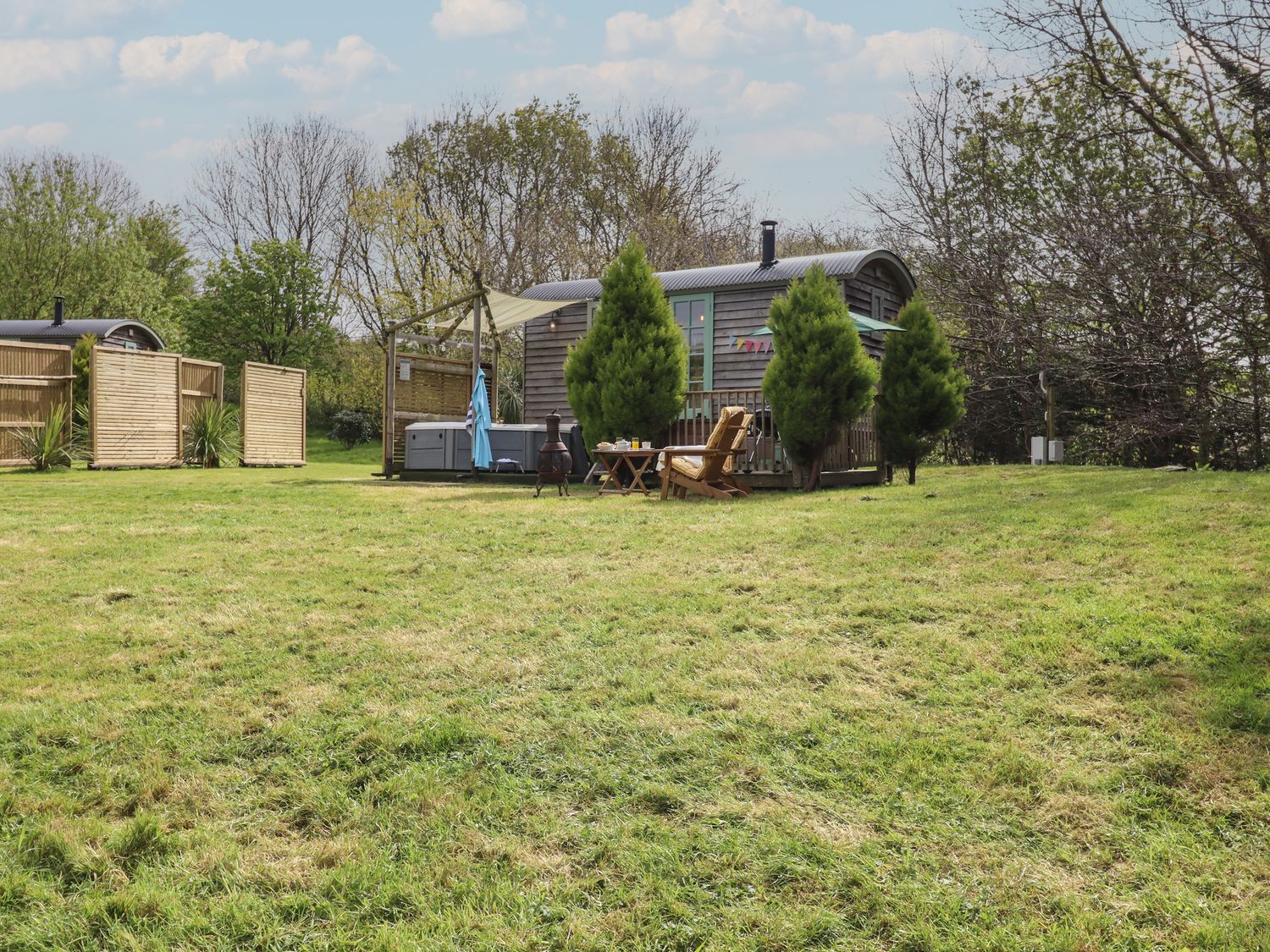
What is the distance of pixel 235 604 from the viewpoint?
4.93 metres

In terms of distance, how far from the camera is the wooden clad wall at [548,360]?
16141 mm

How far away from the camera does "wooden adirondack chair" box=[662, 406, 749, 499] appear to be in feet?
32.4

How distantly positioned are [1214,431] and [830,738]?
42.0ft

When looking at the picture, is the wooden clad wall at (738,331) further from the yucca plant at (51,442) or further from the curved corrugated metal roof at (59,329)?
the curved corrugated metal roof at (59,329)

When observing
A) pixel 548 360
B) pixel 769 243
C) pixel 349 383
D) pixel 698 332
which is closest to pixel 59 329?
pixel 349 383

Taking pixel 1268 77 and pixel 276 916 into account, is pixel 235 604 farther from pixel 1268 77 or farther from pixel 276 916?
pixel 1268 77

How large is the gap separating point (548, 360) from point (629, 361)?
4.82 metres

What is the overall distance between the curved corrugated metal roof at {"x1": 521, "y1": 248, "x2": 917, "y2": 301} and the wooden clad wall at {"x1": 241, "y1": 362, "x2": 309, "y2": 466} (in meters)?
5.54

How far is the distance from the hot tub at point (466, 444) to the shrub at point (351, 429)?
14.4 m

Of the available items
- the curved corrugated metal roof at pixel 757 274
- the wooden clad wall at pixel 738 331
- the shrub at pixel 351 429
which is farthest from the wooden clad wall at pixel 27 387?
the shrub at pixel 351 429

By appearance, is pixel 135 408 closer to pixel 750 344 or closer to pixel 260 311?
pixel 750 344

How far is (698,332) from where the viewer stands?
15.0 m

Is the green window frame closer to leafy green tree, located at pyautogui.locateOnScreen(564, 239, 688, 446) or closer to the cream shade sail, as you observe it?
the cream shade sail

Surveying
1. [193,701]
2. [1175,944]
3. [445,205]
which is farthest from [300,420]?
[1175,944]
